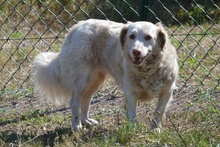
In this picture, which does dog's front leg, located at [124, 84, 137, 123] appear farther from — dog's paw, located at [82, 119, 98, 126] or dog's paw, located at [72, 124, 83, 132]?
dog's paw, located at [82, 119, 98, 126]

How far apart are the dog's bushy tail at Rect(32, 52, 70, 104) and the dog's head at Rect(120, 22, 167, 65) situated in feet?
2.55

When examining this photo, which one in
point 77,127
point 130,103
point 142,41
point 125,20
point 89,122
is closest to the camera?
point 142,41

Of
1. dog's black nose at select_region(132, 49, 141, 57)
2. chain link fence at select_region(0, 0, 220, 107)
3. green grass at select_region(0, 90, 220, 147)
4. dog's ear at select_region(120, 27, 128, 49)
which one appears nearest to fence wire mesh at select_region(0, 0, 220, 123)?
chain link fence at select_region(0, 0, 220, 107)

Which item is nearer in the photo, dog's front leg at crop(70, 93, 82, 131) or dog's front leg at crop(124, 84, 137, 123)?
dog's front leg at crop(124, 84, 137, 123)

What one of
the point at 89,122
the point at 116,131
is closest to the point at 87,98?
the point at 89,122

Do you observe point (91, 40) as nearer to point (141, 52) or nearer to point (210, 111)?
point (141, 52)

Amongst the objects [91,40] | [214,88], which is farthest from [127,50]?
[214,88]

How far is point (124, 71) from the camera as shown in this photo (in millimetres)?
4480

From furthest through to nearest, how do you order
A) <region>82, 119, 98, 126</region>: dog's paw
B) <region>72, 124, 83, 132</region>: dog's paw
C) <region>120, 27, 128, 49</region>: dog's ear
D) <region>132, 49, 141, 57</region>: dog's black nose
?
<region>82, 119, 98, 126</region>: dog's paw < <region>72, 124, 83, 132</region>: dog's paw < <region>120, 27, 128, 49</region>: dog's ear < <region>132, 49, 141, 57</region>: dog's black nose

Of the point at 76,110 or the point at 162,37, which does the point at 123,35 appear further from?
the point at 76,110

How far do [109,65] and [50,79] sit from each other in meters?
0.52

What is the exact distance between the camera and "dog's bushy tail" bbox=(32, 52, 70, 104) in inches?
191

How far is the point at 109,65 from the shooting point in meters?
4.69

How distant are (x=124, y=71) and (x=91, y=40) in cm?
41
